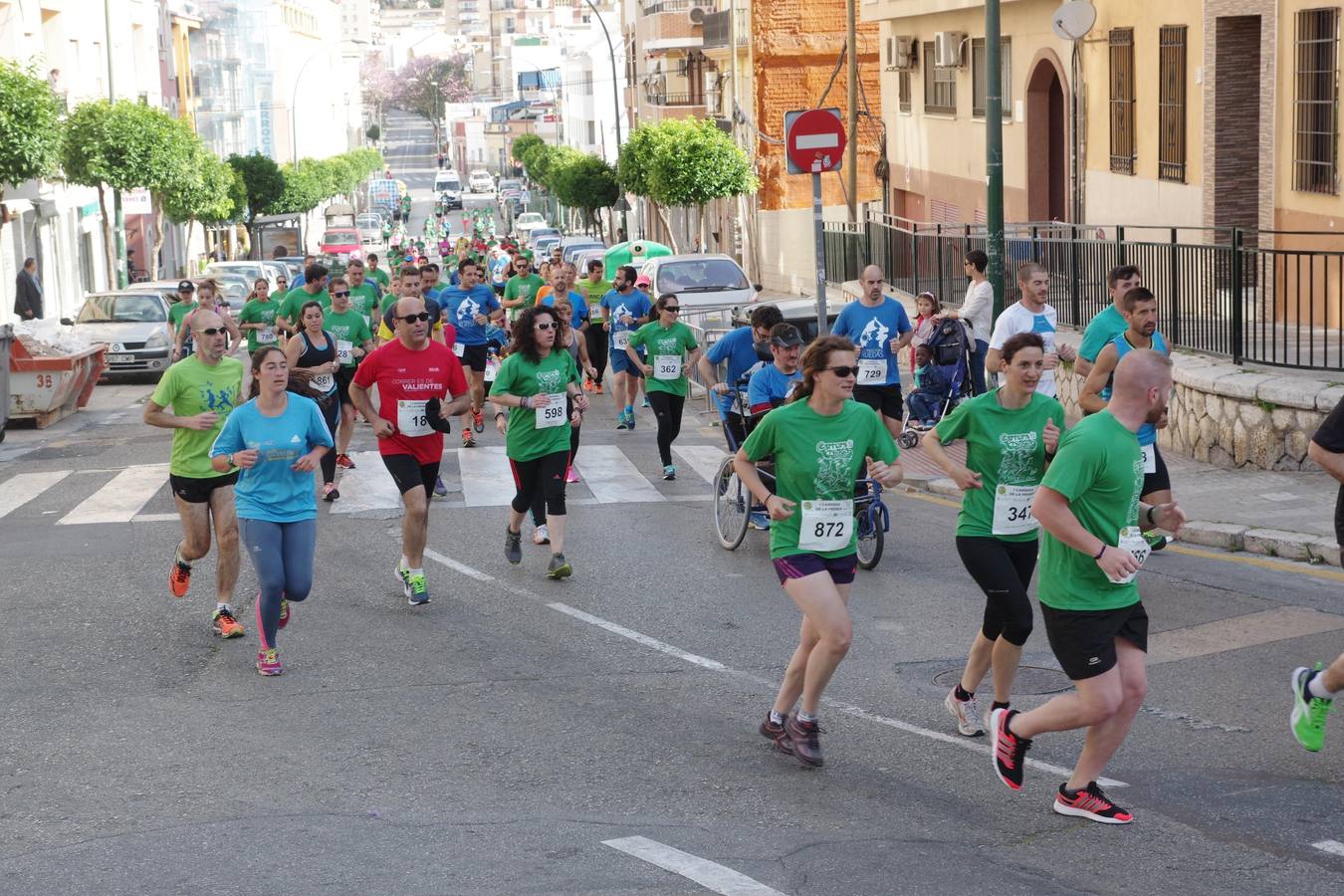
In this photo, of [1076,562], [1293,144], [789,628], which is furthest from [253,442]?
[1293,144]

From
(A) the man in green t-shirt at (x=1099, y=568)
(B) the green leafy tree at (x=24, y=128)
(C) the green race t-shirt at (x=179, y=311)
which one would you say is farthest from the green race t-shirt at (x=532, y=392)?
(B) the green leafy tree at (x=24, y=128)

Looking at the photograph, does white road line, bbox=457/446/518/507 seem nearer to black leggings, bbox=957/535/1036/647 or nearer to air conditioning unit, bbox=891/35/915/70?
black leggings, bbox=957/535/1036/647

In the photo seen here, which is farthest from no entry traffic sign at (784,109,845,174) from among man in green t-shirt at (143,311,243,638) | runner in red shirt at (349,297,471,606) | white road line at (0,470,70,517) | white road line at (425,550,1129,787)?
white road line at (0,470,70,517)

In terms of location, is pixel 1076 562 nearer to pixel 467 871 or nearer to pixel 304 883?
pixel 467 871

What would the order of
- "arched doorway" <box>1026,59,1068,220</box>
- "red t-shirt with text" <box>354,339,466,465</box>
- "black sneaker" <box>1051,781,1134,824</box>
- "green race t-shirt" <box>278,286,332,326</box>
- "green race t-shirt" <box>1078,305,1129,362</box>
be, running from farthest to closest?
"arched doorway" <box>1026,59,1068,220</box> → "green race t-shirt" <box>278,286,332,326</box> → "red t-shirt with text" <box>354,339,466,465</box> → "green race t-shirt" <box>1078,305,1129,362</box> → "black sneaker" <box>1051,781,1134,824</box>

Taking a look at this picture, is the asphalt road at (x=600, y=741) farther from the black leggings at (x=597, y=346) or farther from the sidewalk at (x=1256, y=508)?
the black leggings at (x=597, y=346)

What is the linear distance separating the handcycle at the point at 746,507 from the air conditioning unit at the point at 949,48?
20.9 meters

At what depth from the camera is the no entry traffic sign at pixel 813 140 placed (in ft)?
52.9

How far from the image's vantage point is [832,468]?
7.31 metres

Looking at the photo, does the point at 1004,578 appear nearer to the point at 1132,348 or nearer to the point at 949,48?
the point at 1132,348

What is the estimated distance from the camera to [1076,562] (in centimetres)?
628

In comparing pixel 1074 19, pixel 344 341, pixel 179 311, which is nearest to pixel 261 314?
pixel 179 311

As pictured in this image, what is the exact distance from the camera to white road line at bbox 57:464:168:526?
1448 cm

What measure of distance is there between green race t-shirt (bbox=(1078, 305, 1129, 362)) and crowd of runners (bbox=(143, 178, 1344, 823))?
0.02 m
